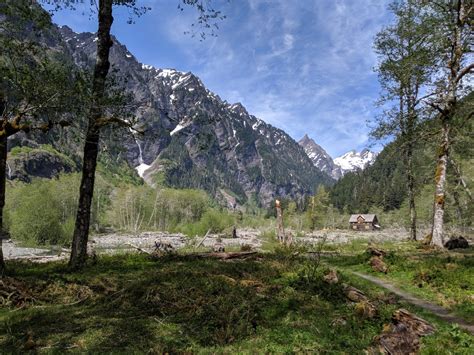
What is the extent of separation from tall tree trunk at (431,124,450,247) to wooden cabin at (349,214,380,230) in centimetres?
11113

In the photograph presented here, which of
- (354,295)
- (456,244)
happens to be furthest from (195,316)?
(456,244)

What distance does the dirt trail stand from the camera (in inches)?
323

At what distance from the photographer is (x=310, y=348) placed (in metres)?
6.66

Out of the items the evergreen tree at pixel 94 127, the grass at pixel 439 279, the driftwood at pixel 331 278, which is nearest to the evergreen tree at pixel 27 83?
the evergreen tree at pixel 94 127

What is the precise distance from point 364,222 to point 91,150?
414 feet

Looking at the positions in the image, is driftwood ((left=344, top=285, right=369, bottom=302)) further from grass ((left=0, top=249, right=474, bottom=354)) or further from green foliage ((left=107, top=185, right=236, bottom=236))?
green foliage ((left=107, top=185, right=236, bottom=236))

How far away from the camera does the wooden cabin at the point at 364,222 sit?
126688mm

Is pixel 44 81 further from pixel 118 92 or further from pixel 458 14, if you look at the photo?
pixel 458 14

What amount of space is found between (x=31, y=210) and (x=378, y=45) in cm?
5377

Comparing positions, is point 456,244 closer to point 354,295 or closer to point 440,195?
point 440,195

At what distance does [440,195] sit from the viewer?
20.2m

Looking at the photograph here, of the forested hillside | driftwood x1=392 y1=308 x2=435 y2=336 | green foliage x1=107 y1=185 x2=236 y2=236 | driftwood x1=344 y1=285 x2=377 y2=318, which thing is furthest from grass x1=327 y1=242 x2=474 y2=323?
green foliage x1=107 y1=185 x2=236 y2=236

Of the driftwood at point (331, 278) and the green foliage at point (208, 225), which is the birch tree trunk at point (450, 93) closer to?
the driftwood at point (331, 278)

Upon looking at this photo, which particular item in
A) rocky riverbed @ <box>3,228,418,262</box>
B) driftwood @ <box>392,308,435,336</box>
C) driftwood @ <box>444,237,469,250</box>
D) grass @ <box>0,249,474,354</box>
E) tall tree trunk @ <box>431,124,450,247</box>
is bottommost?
rocky riverbed @ <box>3,228,418,262</box>
